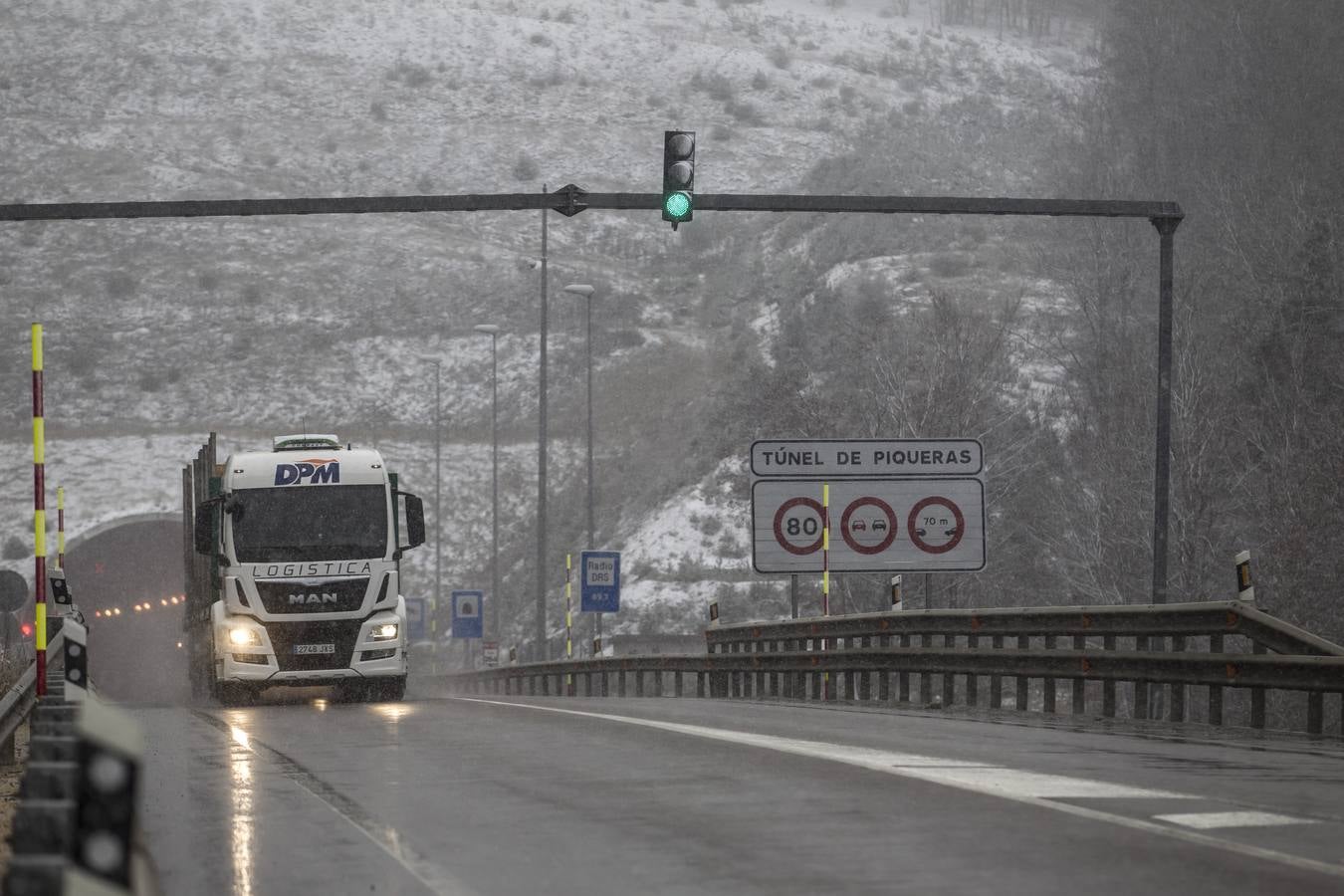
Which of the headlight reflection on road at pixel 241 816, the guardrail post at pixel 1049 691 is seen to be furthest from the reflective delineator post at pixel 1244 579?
the headlight reflection on road at pixel 241 816

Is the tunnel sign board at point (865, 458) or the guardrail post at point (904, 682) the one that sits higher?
the tunnel sign board at point (865, 458)

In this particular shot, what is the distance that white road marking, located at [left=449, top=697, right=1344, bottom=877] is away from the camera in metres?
8.05

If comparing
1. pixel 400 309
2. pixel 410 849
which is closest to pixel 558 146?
pixel 400 309

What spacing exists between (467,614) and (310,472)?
115 feet

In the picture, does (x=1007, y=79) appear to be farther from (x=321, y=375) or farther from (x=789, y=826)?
(x=789, y=826)

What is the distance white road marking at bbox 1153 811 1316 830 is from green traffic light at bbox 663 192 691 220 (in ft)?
42.8

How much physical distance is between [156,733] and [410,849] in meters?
9.13

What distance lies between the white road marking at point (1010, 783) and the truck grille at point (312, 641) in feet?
35.1

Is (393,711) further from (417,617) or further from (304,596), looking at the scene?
(417,617)

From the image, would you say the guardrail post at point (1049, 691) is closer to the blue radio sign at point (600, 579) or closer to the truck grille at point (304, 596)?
the truck grille at point (304, 596)

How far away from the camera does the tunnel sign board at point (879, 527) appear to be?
2745 centimetres

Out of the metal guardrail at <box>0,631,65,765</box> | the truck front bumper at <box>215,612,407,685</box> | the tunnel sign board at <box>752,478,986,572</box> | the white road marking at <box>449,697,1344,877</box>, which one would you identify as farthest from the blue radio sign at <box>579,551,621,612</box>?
the white road marking at <box>449,697,1344,877</box>

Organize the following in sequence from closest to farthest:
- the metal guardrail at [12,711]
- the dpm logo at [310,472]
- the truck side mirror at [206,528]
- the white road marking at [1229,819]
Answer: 1. the white road marking at [1229,819]
2. the metal guardrail at [12,711]
3. the truck side mirror at [206,528]
4. the dpm logo at [310,472]

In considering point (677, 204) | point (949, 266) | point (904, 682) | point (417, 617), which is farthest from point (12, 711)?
point (949, 266)
